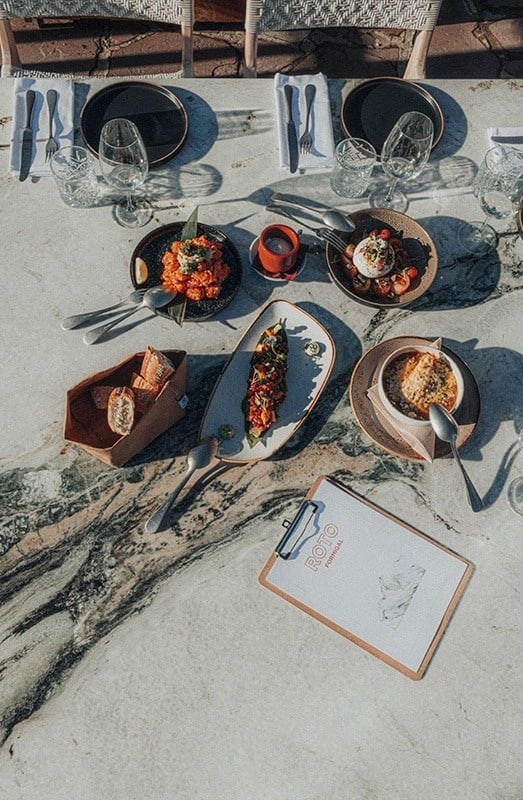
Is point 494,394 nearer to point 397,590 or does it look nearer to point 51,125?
point 397,590

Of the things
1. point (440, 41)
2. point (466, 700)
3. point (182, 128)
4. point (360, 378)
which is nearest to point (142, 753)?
point (466, 700)

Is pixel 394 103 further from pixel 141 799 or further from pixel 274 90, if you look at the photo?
pixel 141 799

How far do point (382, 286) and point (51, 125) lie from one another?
3.99ft

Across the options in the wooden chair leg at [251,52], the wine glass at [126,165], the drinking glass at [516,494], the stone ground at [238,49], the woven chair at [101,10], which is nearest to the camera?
the drinking glass at [516,494]

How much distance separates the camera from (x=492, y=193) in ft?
6.89

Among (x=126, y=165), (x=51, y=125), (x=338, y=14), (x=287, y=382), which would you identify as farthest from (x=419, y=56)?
(x=287, y=382)

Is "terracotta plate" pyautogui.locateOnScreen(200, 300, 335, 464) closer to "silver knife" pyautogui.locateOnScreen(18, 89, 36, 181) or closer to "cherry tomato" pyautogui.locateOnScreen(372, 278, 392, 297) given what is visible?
"cherry tomato" pyautogui.locateOnScreen(372, 278, 392, 297)

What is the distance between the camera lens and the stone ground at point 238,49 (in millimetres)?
3445

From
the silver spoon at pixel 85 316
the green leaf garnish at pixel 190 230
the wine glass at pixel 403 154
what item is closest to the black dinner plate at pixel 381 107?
the wine glass at pixel 403 154

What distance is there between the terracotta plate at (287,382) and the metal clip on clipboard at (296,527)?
187mm

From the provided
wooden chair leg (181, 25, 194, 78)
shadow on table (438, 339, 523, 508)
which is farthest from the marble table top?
wooden chair leg (181, 25, 194, 78)

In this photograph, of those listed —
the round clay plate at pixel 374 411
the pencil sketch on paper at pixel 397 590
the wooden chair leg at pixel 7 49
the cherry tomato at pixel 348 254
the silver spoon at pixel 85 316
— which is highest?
the wooden chair leg at pixel 7 49

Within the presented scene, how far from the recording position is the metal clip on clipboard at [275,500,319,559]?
1.73 m

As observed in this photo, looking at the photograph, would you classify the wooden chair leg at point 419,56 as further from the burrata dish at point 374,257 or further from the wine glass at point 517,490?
the wine glass at point 517,490
